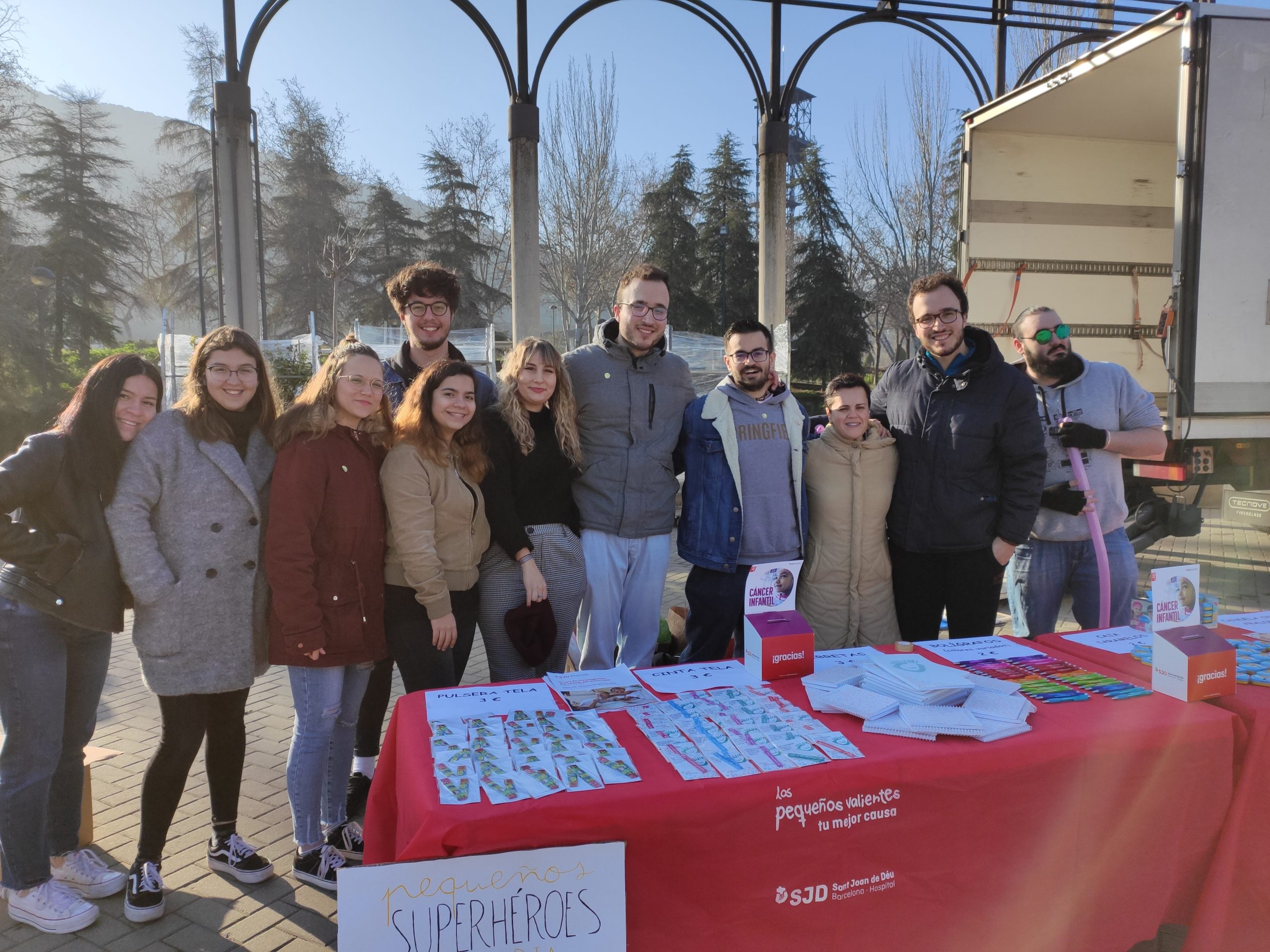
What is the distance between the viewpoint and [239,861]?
2.65m

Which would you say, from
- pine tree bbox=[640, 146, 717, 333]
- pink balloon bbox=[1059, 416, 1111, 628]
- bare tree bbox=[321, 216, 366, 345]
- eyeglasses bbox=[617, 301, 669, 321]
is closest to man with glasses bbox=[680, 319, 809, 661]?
eyeglasses bbox=[617, 301, 669, 321]

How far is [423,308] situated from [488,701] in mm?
1768

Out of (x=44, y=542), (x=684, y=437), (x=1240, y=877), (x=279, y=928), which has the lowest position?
(x=279, y=928)

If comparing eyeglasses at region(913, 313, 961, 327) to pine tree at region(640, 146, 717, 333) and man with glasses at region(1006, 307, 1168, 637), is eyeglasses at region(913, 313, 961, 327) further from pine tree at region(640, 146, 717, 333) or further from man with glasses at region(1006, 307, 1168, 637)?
pine tree at region(640, 146, 717, 333)

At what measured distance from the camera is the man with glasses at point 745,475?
9.84ft

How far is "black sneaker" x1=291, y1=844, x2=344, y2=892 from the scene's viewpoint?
2.58 metres

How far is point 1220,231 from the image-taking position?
14.9 feet

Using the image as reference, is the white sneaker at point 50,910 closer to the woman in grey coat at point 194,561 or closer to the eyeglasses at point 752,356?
the woman in grey coat at point 194,561

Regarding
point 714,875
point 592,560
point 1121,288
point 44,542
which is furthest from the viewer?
point 1121,288

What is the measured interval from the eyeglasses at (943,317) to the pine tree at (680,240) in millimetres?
27983

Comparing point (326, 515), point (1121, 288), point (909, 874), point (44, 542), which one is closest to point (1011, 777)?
point (909, 874)

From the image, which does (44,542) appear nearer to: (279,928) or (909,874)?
(279,928)

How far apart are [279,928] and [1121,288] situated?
22.6 feet

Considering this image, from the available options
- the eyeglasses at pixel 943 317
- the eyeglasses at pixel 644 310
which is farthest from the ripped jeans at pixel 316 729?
the eyeglasses at pixel 943 317
